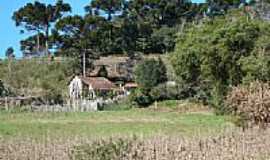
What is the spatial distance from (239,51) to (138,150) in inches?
1517

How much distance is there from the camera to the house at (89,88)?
233ft

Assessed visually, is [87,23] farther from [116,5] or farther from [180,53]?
[180,53]

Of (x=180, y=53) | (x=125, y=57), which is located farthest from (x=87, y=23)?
(x=180, y=53)

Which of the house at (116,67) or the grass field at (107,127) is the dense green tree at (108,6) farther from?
the grass field at (107,127)

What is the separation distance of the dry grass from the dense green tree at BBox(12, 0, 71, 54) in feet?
211

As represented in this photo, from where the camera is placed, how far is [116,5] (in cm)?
8625

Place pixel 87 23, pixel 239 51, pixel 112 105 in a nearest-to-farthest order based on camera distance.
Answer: pixel 239 51, pixel 112 105, pixel 87 23

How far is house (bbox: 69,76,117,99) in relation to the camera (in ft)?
233

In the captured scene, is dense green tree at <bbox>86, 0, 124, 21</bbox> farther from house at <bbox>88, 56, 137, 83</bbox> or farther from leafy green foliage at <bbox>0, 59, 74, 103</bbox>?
leafy green foliage at <bbox>0, 59, 74, 103</bbox>

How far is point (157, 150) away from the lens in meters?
12.0

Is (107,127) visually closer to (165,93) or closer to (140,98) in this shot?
(140,98)

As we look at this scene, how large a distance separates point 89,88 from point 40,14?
12.1 metres

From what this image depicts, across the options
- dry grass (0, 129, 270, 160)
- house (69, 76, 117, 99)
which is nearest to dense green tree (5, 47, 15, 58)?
house (69, 76, 117, 99)

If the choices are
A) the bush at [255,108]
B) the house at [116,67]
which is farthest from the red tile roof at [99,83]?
the bush at [255,108]
